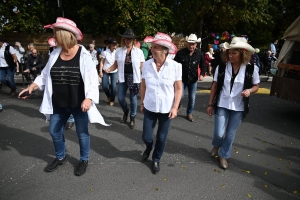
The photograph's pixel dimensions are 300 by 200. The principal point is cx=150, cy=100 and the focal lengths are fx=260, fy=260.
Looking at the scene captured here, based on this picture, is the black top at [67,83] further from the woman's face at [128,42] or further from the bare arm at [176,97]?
the woman's face at [128,42]

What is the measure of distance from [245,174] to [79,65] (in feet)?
8.80

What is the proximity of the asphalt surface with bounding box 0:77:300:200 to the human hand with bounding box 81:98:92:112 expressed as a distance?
1.00 meters

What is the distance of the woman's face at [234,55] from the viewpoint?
3.38 m

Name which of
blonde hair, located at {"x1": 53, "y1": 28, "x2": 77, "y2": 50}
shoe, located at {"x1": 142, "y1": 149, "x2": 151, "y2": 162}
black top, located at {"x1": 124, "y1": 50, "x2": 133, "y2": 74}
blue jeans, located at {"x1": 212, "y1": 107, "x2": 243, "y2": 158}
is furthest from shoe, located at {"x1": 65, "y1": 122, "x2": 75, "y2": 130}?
blue jeans, located at {"x1": 212, "y1": 107, "x2": 243, "y2": 158}

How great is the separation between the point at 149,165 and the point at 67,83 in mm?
1658

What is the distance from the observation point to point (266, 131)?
17.9 ft

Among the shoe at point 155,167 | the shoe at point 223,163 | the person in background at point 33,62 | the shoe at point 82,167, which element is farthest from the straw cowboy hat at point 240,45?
the person in background at point 33,62

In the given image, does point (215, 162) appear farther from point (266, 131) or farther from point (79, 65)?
point (79, 65)

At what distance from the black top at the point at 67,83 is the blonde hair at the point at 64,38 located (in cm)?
17

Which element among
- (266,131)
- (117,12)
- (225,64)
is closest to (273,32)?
(117,12)

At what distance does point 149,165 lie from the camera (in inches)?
150

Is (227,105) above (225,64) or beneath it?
beneath

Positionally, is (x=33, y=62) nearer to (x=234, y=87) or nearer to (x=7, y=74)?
(x=7, y=74)

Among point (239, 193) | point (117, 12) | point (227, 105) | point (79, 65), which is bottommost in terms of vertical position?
point (239, 193)
